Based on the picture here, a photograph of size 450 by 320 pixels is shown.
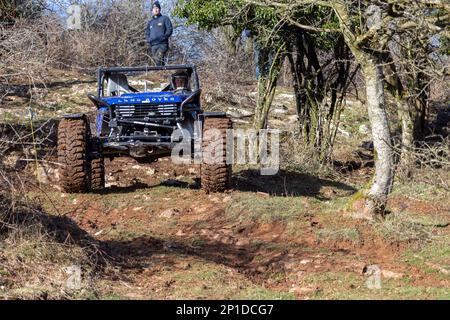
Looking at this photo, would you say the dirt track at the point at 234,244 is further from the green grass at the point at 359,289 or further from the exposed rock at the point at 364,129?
the exposed rock at the point at 364,129

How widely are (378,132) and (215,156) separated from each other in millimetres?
2379

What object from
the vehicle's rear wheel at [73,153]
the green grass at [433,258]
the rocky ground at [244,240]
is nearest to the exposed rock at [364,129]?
the rocky ground at [244,240]

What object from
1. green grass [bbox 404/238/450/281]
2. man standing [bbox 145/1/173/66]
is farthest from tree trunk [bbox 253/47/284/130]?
green grass [bbox 404/238/450/281]

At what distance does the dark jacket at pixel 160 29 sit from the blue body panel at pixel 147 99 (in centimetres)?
506

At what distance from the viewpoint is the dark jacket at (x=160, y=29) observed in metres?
15.6

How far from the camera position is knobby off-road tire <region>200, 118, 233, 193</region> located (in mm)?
9992

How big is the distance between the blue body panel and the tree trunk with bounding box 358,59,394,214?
→ 10.2ft

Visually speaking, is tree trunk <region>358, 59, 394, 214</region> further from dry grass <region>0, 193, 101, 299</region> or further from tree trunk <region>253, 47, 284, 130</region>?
tree trunk <region>253, 47, 284, 130</region>

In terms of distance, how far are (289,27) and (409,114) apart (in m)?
2.79

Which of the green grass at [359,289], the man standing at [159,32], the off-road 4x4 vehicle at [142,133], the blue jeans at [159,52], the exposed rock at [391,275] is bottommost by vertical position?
the exposed rock at [391,275]

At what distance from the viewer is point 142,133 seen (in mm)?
10766

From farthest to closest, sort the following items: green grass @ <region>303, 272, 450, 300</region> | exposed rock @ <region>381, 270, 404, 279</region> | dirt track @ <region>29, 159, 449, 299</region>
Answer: exposed rock @ <region>381, 270, 404, 279</region> < dirt track @ <region>29, 159, 449, 299</region> < green grass @ <region>303, 272, 450, 300</region>

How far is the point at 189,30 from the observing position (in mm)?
25266

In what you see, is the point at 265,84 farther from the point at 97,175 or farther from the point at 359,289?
the point at 359,289
